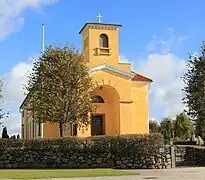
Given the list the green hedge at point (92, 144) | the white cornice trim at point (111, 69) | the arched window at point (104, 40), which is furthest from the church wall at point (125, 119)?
the green hedge at point (92, 144)

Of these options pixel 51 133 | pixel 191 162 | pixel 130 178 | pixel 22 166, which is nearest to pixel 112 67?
pixel 51 133

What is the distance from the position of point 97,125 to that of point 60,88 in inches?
394

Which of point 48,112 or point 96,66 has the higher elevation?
point 96,66

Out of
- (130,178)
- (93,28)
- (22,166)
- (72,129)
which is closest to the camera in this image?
(130,178)

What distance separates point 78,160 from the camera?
34062 mm

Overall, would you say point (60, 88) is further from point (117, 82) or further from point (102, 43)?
point (102, 43)

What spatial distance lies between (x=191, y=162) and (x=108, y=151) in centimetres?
853

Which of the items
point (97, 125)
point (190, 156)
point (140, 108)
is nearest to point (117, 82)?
point (97, 125)

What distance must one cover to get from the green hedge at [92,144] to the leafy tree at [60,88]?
5.66 metres

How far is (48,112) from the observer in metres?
39.6

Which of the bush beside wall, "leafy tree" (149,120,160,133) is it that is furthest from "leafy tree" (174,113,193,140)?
the bush beside wall

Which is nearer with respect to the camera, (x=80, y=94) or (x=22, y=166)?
(x=22, y=166)

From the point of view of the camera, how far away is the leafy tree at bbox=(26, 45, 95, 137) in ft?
131

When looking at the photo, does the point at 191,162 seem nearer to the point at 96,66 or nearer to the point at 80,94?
the point at 80,94
